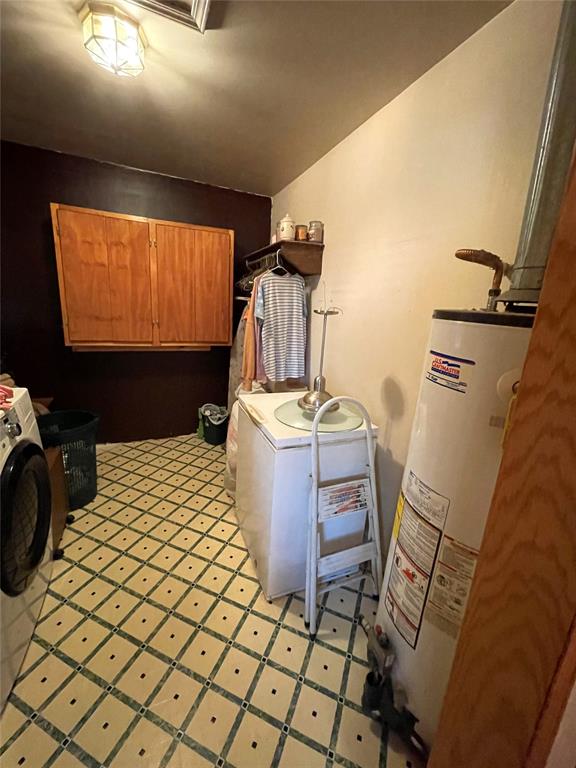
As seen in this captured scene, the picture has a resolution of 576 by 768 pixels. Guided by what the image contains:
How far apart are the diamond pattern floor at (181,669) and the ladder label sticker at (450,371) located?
1.16 metres

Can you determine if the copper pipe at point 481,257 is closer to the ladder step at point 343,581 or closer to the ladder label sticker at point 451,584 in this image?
the ladder label sticker at point 451,584

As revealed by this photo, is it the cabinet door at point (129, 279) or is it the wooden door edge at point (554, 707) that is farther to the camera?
the cabinet door at point (129, 279)

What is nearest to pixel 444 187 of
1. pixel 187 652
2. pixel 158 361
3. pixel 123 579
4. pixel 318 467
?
pixel 318 467

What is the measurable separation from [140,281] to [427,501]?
95.3 inches

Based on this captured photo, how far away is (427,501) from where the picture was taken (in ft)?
2.77

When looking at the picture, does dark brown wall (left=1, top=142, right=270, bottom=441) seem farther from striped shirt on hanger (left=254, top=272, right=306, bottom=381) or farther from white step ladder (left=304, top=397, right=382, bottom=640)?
white step ladder (left=304, top=397, right=382, bottom=640)

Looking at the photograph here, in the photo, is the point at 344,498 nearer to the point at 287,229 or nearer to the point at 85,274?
the point at 287,229

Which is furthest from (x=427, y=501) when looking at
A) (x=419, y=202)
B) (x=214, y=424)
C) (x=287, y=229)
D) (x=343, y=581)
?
(x=214, y=424)

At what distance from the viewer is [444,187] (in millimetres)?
1177

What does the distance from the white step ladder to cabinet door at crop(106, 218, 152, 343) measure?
6.04 feet

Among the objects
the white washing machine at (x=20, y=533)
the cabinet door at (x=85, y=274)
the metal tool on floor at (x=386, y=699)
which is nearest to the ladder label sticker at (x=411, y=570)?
the metal tool on floor at (x=386, y=699)

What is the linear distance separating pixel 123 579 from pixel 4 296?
2.23m

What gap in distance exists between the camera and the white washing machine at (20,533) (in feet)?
3.22

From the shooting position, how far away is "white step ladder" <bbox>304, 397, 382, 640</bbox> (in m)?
1.21
